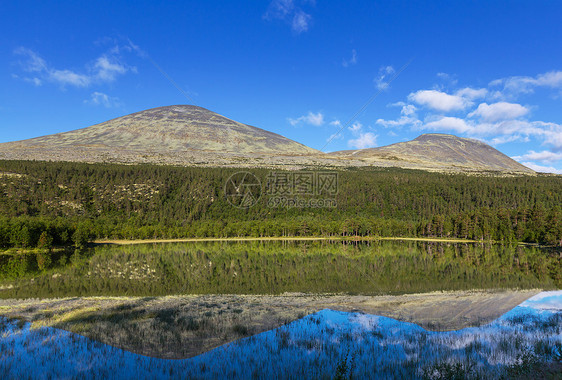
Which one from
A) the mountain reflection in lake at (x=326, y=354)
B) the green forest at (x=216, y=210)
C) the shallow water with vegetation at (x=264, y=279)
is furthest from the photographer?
the green forest at (x=216, y=210)

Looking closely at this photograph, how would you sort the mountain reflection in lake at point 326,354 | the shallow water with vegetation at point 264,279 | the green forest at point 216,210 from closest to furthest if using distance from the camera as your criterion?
the mountain reflection in lake at point 326,354, the shallow water with vegetation at point 264,279, the green forest at point 216,210

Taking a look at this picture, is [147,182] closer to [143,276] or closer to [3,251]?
[3,251]

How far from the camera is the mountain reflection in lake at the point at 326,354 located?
12.5m

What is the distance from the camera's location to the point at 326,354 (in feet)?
47.5

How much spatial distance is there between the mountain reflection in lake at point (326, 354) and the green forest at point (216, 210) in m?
76.0

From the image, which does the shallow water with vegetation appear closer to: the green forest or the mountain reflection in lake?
the mountain reflection in lake

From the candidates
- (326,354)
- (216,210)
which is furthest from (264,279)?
(216,210)

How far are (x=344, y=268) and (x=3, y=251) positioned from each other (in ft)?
246

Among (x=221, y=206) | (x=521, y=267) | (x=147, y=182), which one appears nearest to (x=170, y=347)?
(x=521, y=267)

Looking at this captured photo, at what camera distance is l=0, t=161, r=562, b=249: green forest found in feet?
327

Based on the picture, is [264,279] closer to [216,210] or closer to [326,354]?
[326,354]

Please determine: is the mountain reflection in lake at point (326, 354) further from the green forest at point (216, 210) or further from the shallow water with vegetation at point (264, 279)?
the green forest at point (216, 210)

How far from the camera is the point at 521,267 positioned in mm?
45031

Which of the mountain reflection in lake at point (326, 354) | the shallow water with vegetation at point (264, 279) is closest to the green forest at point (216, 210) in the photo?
the shallow water with vegetation at point (264, 279)
